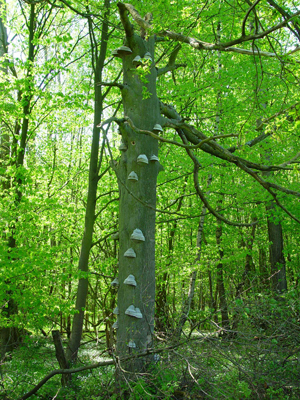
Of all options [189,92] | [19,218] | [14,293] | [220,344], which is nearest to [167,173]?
[189,92]

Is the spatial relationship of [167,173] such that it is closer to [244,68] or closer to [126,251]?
[244,68]

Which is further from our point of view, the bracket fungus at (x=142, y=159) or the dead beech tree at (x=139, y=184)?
the bracket fungus at (x=142, y=159)

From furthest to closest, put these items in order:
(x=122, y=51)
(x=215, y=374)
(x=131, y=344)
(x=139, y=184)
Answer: (x=122, y=51)
(x=139, y=184)
(x=131, y=344)
(x=215, y=374)

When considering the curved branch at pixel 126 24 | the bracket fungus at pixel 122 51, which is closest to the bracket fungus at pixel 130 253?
the bracket fungus at pixel 122 51

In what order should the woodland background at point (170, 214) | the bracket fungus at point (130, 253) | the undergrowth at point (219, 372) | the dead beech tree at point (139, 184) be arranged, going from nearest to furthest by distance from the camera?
the undergrowth at point (219, 372)
the woodland background at point (170, 214)
the dead beech tree at point (139, 184)
the bracket fungus at point (130, 253)

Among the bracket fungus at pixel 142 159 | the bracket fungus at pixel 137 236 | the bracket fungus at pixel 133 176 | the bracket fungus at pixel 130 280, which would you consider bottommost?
the bracket fungus at pixel 130 280

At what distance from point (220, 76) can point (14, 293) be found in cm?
812

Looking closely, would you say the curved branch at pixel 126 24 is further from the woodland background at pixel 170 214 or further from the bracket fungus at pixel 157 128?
the bracket fungus at pixel 157 128

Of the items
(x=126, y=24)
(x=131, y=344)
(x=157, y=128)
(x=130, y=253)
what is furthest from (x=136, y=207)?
(x=126, y=24)

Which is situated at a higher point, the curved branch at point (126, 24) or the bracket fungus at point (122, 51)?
the curved branch at point (126, 24)

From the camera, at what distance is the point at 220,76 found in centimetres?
1012

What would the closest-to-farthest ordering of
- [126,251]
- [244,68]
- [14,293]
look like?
Result: [126,251]
[14,293]
[244,68]

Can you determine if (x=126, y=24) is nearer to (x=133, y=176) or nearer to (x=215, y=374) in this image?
(x=133, y=176)

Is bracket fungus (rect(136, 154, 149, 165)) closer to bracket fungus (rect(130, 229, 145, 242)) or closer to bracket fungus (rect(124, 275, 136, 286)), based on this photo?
bracket fungus (rect(130, 229, 145, 242))
